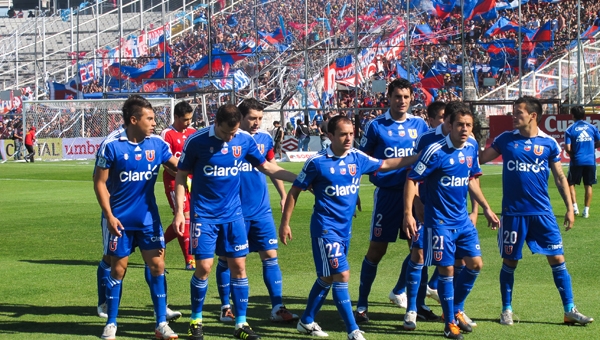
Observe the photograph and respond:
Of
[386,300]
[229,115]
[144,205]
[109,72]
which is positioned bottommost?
[386,300]

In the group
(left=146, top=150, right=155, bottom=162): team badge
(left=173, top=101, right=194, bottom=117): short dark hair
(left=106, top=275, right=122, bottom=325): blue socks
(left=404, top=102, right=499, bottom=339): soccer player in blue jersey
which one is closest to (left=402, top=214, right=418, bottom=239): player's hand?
(left=404, top=102, right=499, bottom=339): soccer player in blue jersey

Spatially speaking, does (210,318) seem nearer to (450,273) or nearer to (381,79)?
(450,273)

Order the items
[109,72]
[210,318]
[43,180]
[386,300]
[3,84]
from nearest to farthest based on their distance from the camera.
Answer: [210,318]
[386,300]
[43,180]
[109,72]
[3,84]

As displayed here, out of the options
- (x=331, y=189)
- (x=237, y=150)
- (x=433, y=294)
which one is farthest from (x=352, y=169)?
(x=433, y=294)

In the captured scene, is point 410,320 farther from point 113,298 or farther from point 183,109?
point 183,109

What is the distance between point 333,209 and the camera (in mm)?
7516

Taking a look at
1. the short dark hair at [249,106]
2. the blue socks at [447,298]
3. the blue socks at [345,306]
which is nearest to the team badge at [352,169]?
the blue socks at [345,306]

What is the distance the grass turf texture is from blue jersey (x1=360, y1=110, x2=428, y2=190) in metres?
1.34

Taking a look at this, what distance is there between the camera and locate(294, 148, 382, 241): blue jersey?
7.50m

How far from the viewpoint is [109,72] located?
1855 inches

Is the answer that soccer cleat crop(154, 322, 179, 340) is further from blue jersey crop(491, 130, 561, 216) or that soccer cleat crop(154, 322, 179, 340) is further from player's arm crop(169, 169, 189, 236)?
blue jersey crop(491, 130, 561, 216)

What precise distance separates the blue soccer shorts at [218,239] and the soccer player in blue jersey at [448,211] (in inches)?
58.3

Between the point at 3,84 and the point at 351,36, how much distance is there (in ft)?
81.2

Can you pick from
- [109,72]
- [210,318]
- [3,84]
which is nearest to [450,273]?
[210,318]
